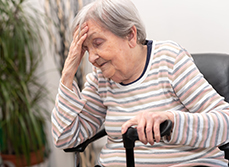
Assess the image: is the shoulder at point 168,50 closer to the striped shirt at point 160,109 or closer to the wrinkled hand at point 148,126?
the striped shirt at point 160,109

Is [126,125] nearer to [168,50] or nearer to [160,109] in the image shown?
Result: [160,109]

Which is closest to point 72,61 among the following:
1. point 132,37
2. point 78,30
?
point 78,30

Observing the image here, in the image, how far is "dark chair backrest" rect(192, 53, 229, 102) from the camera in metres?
1.26

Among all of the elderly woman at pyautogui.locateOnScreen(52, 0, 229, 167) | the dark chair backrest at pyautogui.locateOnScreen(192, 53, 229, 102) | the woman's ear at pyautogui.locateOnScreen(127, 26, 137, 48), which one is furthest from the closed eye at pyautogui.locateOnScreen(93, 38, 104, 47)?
the dark chair backrest at pyautogui.locateOnScreen(192, 53, 229, 102)

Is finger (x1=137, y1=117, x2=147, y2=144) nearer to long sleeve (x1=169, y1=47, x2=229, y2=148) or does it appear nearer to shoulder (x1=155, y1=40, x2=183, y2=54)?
long sleeve (x1=169, y1=47, x2=229, y2=148)

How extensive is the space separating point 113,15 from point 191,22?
86 cm

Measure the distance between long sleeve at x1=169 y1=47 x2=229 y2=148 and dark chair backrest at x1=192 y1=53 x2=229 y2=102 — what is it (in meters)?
0.22

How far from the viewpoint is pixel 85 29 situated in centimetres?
112

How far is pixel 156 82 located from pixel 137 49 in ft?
0.55

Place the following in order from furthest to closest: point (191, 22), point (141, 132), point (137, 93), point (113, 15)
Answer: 1. point (191, 22)
2. point (137, 93)
3. point (113, 15)
4. point (141, 132)

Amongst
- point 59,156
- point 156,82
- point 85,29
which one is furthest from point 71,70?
point 59,156

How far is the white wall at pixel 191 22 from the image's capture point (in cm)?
171

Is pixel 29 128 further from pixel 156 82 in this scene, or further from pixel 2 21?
pixel 156 82

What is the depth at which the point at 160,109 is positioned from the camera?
3.77ft
